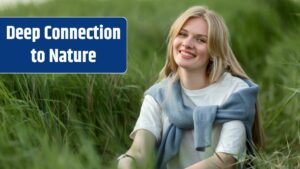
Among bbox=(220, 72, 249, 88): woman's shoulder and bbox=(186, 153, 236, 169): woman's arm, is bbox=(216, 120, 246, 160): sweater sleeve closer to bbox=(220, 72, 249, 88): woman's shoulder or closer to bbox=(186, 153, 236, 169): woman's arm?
bbox=(186, 153, 236, 169): woman's arm

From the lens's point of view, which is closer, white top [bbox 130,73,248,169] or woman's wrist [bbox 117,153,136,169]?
woman's wrist [bbox 117,153,136,169]

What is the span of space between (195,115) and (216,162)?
0.57ft

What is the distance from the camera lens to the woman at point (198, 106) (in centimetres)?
280

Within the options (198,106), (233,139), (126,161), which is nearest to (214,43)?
(198,106)

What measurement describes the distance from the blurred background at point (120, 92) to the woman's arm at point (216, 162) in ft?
0.26

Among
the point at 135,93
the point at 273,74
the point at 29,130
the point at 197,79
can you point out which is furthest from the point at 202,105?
the point at 273,74

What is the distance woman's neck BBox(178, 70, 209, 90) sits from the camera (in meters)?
2.88

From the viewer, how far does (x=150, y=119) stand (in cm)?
290

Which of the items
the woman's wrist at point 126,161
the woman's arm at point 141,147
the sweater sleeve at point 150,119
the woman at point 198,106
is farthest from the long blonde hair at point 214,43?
the woman's wrist at point 126,161

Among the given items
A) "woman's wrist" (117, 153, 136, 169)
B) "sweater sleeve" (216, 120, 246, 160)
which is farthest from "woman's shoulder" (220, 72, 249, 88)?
"woman's wrist" (117, 153, 136, 169)

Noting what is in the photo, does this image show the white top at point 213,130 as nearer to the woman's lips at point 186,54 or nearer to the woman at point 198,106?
the woman at point 198,106

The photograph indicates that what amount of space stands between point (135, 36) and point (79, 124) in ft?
6.14

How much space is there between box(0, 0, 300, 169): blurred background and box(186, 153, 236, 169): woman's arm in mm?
80

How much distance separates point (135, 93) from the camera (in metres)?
3.64
